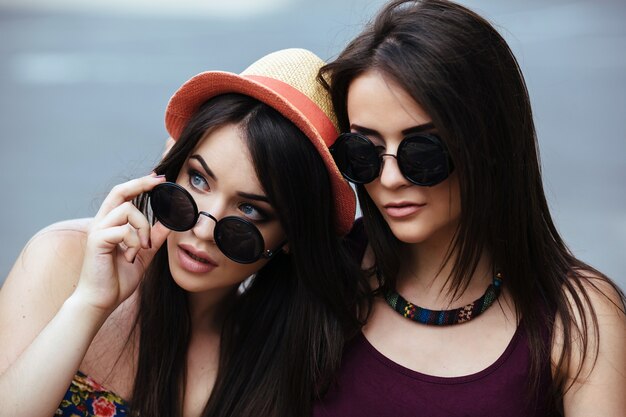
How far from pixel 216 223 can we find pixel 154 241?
0.84ft

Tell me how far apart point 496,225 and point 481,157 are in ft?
0.74

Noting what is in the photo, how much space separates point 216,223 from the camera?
8.48ft

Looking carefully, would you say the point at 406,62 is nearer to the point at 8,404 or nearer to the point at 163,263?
the point at 163,263

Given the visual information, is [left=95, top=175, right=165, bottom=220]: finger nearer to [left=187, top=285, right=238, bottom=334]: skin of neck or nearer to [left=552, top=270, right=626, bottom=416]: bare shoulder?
[left=187, top=285, right=238, bottom=334]: skin of neck

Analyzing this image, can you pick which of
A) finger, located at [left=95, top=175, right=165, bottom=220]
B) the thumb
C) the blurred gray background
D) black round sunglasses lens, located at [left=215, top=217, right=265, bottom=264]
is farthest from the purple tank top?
the blurred gray background

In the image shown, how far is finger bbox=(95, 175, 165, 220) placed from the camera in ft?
8.70

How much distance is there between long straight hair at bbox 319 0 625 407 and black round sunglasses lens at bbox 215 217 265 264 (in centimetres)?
35

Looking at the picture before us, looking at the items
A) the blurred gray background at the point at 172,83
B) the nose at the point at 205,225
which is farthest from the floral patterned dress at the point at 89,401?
the blurred gray background at the point at 172,83

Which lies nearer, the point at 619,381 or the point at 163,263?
the point at 619,381

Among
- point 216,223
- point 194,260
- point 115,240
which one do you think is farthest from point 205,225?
point 115,240

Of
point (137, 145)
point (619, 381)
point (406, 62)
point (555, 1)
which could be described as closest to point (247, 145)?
point (406, 62)

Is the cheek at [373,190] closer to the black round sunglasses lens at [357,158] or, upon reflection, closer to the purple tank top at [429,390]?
the black round sunglasses lens at [357,158]

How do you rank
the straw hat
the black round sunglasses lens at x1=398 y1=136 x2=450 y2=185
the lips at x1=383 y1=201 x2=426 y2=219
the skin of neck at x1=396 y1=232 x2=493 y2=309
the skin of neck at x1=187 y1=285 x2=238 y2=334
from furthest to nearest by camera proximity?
the skin of neck at x1=187 y1=285 x2=238 y2=334 → the skin of neck at x1=396 y1=232 x2=493 y2=309 → the straw hat → the lips at x1=383 y1=201 x2=426 y2=219 → the black round sunglasses lens at x1=398 y1=136 x2=450 y2=185

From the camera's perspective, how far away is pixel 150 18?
8.18 m
